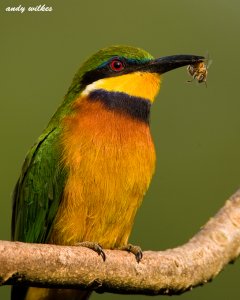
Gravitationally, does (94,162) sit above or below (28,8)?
below

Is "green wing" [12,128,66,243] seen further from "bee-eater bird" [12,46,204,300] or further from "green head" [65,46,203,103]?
"green head" [65,46,203,103]

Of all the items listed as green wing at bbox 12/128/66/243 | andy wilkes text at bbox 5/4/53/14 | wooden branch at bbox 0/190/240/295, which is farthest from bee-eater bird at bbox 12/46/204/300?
andy wilkes text at bbox 5/4/53/14

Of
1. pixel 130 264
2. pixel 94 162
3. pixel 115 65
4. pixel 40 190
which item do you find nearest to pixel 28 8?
pixel 115 65

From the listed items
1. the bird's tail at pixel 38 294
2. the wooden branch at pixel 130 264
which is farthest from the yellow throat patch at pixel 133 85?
the bird's tail at pixel 38 294

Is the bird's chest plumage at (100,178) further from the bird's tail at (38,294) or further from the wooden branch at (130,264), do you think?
the wooden branch at (130,264)

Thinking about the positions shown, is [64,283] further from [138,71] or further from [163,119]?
[163,119]

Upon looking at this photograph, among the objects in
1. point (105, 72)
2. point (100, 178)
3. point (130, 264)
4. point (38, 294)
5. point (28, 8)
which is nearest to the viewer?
point (130, 264)

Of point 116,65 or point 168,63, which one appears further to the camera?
point 168,63

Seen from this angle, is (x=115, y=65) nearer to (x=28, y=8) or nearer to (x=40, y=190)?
(x=40, y=190)
